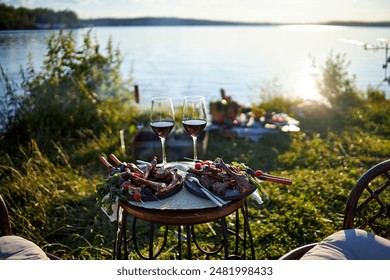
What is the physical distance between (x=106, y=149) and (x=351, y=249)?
12.1 ft

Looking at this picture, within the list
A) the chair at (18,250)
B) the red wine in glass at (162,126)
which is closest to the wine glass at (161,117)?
the red wine in glass at (162,126)

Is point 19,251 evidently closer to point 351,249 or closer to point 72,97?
point 351,249

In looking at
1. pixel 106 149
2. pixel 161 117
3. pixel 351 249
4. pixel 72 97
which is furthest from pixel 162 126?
pixel 72 97

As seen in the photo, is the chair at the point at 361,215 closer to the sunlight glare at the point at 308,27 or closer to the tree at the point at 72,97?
the sunlight glare at the point at 308,27

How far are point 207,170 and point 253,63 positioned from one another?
20.8 meters

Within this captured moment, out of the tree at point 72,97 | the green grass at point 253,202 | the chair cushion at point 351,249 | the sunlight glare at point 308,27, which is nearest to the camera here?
the chair cushion at point 351,249

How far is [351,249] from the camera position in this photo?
4.78 ft

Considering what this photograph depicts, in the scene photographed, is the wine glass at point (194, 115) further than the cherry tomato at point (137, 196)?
Yes

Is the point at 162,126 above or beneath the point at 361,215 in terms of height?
above

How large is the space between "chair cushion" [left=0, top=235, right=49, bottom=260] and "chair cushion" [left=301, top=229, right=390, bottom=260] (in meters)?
0.97

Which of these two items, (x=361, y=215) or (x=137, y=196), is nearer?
(x=137, y=196)

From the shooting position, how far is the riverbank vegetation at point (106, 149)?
117 inches

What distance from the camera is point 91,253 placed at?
8.91 ft

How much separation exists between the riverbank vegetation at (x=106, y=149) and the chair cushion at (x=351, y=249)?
1.22 metres
